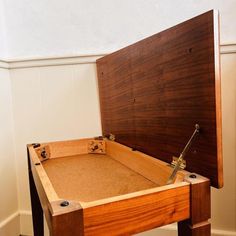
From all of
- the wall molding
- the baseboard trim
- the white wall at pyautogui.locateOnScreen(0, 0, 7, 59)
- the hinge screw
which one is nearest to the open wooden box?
the hinge screw

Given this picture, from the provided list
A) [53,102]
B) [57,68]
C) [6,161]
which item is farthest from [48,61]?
[6,161]

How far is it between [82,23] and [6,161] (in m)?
0.75

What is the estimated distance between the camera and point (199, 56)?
0.53 meters

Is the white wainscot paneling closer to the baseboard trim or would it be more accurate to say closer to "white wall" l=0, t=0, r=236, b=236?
"white wall" l=0, t=0, r=236, b=236

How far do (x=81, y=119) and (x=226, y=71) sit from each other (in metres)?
0.69

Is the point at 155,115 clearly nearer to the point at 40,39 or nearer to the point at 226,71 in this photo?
the point at 226,71

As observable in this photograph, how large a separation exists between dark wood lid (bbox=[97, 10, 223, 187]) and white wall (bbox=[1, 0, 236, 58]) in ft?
0.92

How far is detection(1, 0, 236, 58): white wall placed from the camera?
1.09m

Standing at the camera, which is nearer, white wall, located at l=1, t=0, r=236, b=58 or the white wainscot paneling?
white wall, located at l=1, t=0, r=236, b=58

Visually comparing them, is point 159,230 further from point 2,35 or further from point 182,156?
point 2,35

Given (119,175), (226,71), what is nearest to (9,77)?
(119,175)

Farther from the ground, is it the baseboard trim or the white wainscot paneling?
the white wainscot paneling

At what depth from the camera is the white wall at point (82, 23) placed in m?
1.09

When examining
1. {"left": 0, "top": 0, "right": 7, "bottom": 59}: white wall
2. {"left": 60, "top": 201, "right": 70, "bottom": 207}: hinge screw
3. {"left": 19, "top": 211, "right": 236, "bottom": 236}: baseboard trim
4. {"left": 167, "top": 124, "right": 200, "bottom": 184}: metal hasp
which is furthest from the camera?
{"left": 0, "top": 0, "right": 7, "bottom": 59}: white wall
